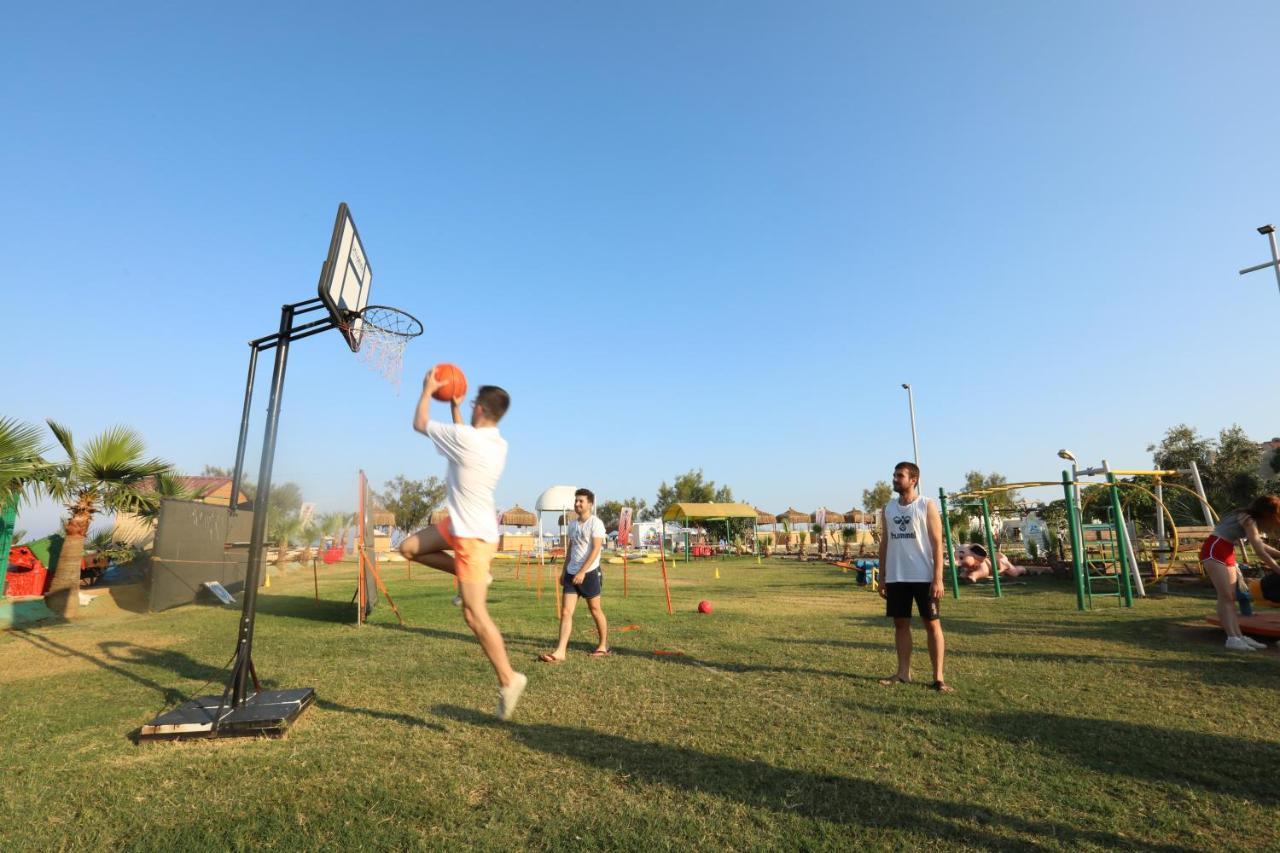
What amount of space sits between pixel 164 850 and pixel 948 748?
167 inches

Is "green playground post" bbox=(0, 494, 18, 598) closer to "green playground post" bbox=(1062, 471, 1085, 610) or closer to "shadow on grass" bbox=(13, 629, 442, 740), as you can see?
"shadow on grass" bbox=(13, 629, 442, 740)

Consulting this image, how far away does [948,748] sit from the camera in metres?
4.06

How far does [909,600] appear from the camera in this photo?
597 cm

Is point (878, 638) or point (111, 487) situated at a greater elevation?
point (111, 487)

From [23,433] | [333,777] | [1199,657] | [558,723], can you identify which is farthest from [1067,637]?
[23,433]

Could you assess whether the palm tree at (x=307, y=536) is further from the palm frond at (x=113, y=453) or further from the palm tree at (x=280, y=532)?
the palm frond at (x=113, y=453)

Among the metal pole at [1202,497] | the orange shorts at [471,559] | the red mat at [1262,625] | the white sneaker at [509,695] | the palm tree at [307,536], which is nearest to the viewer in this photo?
the orange shorts at [471,559]

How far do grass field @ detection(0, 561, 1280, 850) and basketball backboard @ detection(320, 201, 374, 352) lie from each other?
10.7 feet

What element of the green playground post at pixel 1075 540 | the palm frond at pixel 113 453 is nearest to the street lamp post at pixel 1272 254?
the green playground post at pixel 1075 540

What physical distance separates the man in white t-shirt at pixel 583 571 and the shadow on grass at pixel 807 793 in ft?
9.25

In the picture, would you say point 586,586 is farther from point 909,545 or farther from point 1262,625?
point 1262,625

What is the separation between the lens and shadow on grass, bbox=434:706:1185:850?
2.91 m

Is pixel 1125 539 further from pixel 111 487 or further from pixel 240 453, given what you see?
pixel 111 487

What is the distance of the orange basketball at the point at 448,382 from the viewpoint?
4447 mm
